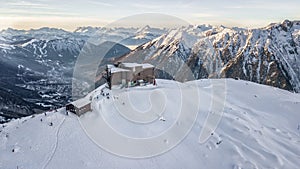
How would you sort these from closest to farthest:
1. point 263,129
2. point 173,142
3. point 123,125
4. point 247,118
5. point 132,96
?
1. point 173,142
2. point 123,125
3. point 263,129
4. point 247,118
5. point 132,96

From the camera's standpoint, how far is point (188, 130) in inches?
933

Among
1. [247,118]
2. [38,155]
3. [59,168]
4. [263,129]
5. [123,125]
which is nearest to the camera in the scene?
[59,168]

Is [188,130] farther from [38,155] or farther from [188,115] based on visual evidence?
[38,155]

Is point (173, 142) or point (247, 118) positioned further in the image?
point (247, 118)

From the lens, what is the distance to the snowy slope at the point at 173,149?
60.4ft

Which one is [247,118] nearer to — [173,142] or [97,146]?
[173,142]

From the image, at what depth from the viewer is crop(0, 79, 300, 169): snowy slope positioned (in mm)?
18422

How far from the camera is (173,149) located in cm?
2084

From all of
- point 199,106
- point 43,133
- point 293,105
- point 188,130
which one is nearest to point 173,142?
point 188,130

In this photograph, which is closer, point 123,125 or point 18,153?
point 18,153

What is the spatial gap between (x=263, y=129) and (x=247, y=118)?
2518mm

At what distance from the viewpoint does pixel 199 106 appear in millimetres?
29578

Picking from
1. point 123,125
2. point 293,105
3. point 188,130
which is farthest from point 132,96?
point 293,105

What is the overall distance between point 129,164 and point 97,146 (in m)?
3.32
